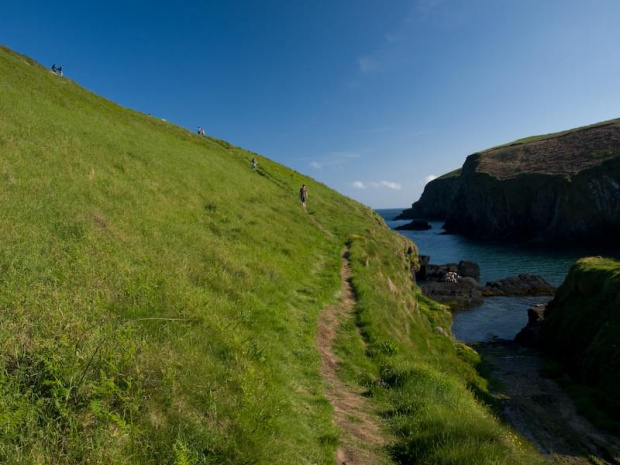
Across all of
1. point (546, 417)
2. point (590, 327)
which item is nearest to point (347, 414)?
point (546, 417)

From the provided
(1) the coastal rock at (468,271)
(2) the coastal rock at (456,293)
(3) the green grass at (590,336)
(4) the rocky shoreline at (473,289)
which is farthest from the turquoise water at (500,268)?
(3) the green grass at (590,336)

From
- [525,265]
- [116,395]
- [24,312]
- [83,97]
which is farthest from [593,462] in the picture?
[525,265]

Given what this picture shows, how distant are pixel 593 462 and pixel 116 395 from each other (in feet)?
74.6

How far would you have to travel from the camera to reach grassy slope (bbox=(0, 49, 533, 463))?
17.4 ft

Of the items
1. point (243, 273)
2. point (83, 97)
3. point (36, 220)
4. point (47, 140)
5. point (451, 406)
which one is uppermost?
point (83, 97)

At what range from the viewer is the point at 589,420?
22.0 m

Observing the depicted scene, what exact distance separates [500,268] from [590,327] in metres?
50.5

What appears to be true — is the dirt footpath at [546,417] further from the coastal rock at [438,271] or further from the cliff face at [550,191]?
the cliff face at [550,191]

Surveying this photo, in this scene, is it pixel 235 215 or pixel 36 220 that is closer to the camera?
pixel 36 220

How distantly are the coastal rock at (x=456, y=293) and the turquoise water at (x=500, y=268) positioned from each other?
5.51 ft

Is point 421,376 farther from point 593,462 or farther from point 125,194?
point 125,194

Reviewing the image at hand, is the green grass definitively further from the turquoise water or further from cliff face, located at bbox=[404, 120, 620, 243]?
cliff face, located at bbox=[404, 120, 620, 243]

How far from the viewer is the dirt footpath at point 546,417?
1894cm

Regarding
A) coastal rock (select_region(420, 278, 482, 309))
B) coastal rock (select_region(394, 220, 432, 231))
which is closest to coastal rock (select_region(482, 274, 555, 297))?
coastal rock (select_region(420, 278, 482, 309))
